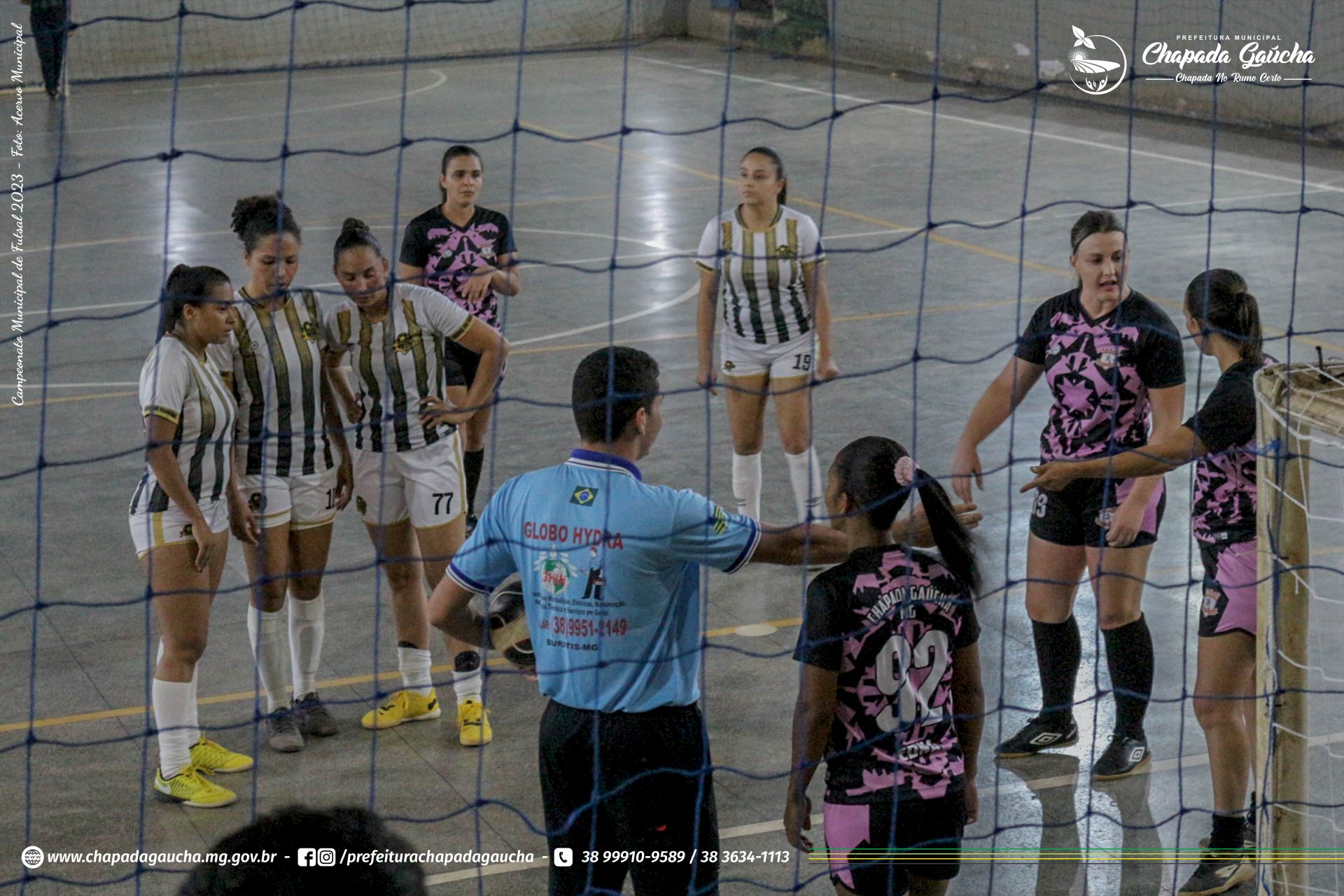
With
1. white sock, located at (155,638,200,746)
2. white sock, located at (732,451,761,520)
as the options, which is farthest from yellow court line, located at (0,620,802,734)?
white sock, located at (732,451,761,520)

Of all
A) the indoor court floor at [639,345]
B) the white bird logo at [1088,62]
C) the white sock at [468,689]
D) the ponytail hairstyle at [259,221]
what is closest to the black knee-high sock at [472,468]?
the indoor court floor at [639,345]

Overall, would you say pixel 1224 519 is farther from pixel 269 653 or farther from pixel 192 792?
pixel 192 792

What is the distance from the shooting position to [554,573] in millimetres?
3619

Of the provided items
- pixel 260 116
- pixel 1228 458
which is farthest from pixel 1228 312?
pixel 260 116

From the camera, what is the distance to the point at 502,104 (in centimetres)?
2197

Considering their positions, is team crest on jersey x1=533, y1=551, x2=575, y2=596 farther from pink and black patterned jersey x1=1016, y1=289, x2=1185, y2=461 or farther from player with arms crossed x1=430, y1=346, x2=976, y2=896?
pink and black patterned jersey x1=1016, y1=289, x2=1185, y2=461

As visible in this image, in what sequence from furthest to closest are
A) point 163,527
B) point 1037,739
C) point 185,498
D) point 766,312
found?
1. point 766,312
2. point 1037,739
3. point 163,527
4. point 185,498

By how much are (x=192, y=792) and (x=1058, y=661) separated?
9.89 feet

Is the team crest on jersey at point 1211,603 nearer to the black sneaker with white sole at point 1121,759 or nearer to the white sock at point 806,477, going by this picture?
the black sneaker with white sole at point 1121,759

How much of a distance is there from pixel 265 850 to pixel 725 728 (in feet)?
14.0

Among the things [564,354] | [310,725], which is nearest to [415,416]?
[310,725]

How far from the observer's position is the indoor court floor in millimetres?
5008

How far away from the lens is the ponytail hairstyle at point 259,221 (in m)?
5.04

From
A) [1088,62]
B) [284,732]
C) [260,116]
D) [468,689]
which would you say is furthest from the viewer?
[260,116]
